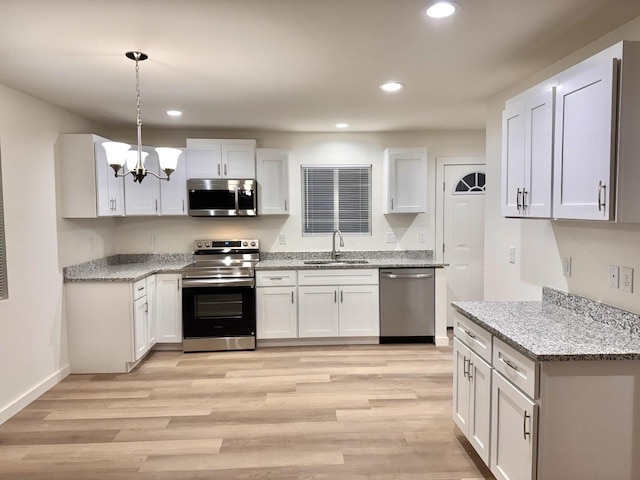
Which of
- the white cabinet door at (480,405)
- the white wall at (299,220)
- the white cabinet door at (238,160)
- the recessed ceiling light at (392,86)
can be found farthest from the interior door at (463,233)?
the white cabinet door at (480,405)

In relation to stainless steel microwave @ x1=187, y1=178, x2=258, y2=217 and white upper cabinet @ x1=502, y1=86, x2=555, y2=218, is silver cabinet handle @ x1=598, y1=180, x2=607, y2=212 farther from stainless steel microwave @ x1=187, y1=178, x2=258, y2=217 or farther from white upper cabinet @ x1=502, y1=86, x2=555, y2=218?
stainless steel microwave @ x1=187, y1=178, x2=258, y2=217

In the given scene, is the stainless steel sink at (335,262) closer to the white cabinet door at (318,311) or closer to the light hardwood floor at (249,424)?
the white cabinet door at (318,311)

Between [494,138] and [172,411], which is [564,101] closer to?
[494,138]

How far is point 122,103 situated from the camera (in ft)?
11.8

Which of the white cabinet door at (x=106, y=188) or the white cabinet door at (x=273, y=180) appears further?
the white cabinet door at (x=273, y=180)

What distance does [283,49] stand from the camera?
2.42 meters

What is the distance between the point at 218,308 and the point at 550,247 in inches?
122

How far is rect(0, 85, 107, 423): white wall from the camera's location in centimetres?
305

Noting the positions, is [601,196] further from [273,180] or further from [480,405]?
[273,180]

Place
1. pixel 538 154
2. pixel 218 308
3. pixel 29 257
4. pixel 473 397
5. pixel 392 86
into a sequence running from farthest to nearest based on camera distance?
pixel 218 308 < pixel 29 257 < pixel 392 86 < pixel 473 397 < pixel 538 154

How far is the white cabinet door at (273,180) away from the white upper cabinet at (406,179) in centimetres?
115

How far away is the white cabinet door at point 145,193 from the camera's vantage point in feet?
14.8

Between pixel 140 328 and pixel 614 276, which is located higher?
pixel 614 276

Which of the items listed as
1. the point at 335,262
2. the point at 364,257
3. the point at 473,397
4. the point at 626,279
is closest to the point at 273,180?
the point at 335,262
